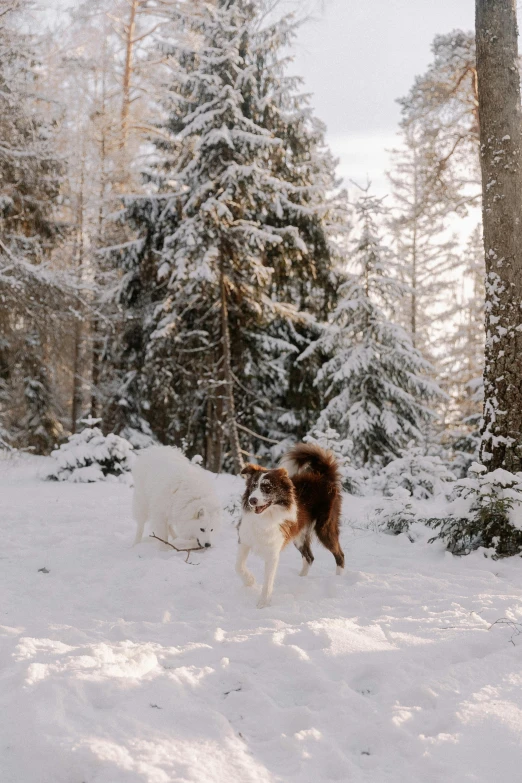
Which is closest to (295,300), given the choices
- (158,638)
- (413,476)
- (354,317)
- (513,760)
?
(354,317)

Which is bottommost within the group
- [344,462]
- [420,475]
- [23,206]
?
[420,475]

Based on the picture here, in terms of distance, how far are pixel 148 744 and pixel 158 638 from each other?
4.49 ft

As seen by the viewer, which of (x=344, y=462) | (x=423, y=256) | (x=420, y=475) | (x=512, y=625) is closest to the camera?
(x=512, y=625)

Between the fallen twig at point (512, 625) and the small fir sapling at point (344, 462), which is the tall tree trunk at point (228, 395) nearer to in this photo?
the small fir sapling at point (344, 462)

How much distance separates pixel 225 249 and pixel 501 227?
8.65 meters

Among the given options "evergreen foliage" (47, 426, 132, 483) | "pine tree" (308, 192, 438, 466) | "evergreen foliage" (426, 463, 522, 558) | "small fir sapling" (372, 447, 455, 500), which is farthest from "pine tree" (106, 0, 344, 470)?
"evergreen foliage" (426, 463, 522, 558)

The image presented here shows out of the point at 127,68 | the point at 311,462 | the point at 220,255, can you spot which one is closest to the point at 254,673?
the point at 311,462

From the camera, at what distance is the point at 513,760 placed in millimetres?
2463

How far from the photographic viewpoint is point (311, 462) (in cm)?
566

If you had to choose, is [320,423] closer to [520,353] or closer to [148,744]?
[520,353]

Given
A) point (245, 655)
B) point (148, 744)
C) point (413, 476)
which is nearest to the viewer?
point (148, 744)

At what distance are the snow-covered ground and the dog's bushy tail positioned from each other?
0.98 m

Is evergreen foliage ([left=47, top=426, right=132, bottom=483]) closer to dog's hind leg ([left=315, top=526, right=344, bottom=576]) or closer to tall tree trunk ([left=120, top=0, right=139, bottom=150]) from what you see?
dog's hind leg ([left=315, top=526, right=344, bottom=576])

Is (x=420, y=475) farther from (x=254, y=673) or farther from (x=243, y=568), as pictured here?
(x=254, y=673)
